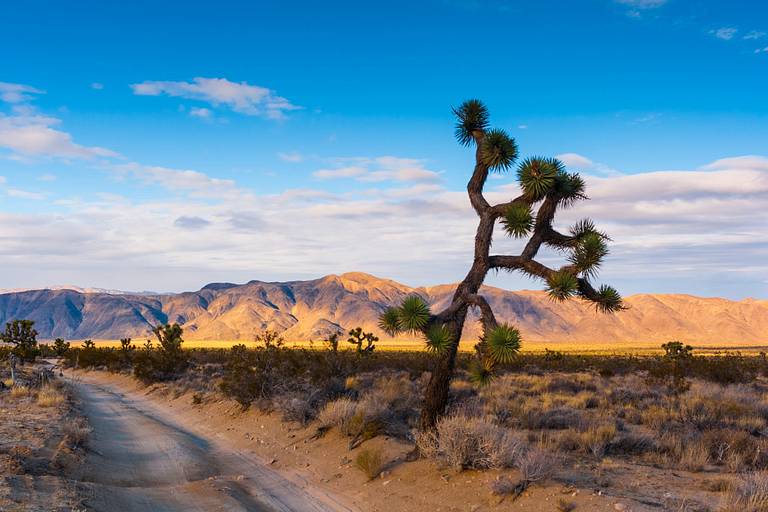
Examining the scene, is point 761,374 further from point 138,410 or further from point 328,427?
point 138,410

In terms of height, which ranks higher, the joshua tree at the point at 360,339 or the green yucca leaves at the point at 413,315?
the green yucca leaves at the point at 413,315

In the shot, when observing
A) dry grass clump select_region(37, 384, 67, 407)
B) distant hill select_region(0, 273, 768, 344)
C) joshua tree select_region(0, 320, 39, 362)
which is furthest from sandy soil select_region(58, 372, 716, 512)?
distant hill select_region(0, 273, 768, 344)

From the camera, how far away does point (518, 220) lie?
9.82 metres

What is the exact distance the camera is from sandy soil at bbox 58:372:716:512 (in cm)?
827

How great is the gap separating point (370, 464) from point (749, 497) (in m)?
5.74

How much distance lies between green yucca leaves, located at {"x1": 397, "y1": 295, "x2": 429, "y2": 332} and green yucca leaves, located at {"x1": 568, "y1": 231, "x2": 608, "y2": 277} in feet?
8.75

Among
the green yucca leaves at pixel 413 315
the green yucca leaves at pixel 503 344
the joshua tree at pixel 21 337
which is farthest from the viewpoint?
the joshua tree at pixel 21 337

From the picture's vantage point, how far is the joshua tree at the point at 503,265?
945 cm

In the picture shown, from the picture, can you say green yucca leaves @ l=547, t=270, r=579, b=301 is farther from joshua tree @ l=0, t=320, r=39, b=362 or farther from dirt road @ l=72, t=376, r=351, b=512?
joshua tree @ l=0, t=320, r=39, b=362

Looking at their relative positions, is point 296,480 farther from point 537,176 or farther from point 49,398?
point 49,398

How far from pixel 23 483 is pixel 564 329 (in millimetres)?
180205

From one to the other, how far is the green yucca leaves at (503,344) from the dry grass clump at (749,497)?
129 inches

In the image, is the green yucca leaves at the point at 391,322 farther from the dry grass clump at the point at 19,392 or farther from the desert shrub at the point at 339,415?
the dry grass clump at the point at 19,392

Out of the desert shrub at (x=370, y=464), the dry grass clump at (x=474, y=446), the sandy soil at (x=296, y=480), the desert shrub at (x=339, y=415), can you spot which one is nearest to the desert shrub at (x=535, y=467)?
the sandy soil at (x=296, y=480)
